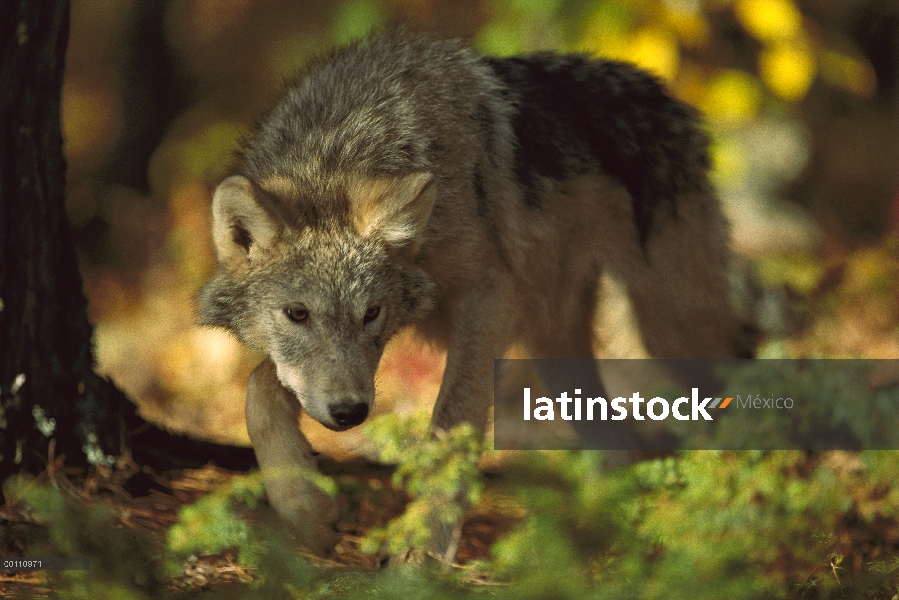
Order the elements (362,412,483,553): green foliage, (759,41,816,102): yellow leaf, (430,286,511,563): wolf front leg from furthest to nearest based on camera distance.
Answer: (759,41,816,102): yellow leaf < (430,286,511,563): wolf front leg < (362,412,483,553): green foliage

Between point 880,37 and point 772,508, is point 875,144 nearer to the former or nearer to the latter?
point 880,37

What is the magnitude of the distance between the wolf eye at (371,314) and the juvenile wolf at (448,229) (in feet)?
0.03

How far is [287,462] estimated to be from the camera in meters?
3.85

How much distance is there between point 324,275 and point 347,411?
0.60 meters

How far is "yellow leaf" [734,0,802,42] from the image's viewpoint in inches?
267

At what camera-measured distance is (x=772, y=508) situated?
11.0 feet

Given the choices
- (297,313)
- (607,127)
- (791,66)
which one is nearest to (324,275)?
(297,313)

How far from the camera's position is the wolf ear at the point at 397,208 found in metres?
3.71

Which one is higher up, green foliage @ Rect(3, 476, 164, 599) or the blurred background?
the blurred background

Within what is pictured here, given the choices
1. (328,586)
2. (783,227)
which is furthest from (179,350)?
(783,227)

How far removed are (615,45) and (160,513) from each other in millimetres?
4844

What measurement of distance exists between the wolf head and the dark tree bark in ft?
2.83

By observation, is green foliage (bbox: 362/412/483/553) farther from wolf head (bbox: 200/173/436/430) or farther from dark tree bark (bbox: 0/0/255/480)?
dark tree bark (bbox: 0/0/255/480)

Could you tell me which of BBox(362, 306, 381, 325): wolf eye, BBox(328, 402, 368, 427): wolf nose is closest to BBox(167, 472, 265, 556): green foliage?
BBox(328, 402, 368, 427): wolf nose
